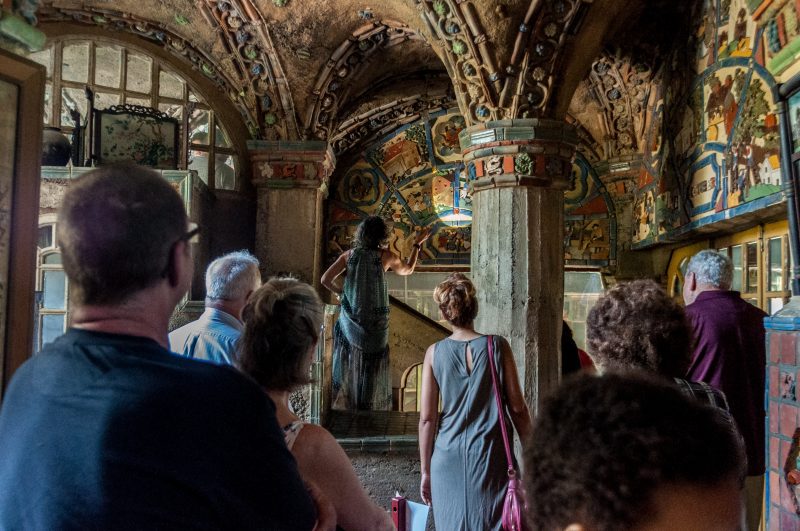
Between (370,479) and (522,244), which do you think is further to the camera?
(522,244)

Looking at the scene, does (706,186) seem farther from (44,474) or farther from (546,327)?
(44,474)

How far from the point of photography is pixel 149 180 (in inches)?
37.6

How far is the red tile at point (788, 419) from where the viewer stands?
91.1 inches

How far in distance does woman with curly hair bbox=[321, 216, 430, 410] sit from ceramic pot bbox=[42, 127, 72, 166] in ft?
8.78

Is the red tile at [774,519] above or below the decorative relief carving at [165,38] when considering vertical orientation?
below

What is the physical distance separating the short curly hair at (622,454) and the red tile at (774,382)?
6.63 feet

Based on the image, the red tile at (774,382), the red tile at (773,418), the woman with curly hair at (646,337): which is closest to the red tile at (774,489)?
the red tile at (773,418)

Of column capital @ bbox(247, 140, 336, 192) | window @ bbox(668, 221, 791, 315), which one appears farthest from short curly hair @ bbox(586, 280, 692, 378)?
column capital @ bbox(247, 140, 336, 192)

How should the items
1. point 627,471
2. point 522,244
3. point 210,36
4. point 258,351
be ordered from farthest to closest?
point 210,36 → point 522,244 → point 258,351 → point 627,471

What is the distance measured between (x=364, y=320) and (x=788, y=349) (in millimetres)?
2997

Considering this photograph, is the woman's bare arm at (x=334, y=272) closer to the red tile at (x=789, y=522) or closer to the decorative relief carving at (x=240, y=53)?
the decorative relief carving at (x=240, y=53)

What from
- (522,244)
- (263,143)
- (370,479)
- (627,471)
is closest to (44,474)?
(627,471)

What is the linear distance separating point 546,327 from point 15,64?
375 cm

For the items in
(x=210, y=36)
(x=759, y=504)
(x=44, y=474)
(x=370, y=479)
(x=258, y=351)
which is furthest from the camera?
(x=210, y=36)
